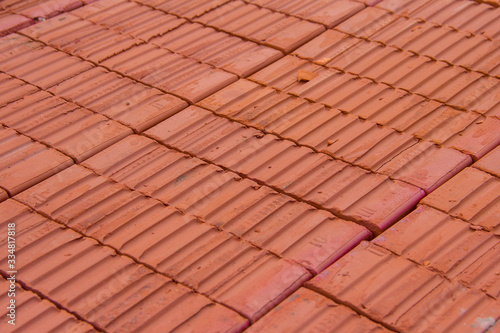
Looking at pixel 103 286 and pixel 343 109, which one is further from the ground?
pixel 343 109

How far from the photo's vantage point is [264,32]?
5488 millimetres

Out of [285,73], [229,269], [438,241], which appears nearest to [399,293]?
[438,241]

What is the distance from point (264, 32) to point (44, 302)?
9.71ft

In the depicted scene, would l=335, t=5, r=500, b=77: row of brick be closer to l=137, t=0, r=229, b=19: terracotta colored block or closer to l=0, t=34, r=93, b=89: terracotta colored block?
l=137, t=0, r=229, b=19: terracotta colored block

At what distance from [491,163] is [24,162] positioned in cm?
291

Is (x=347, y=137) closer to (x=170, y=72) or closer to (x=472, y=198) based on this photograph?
(x=472, y=198)

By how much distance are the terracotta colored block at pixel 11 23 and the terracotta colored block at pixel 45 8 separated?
3.0 inches

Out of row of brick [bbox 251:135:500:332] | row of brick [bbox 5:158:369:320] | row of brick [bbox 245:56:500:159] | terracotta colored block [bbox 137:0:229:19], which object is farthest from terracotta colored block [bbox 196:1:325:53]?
row of brick [bbox 251:135:500:332]

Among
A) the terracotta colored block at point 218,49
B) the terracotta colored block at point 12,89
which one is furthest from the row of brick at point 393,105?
the terracotta colored block at point 12,89

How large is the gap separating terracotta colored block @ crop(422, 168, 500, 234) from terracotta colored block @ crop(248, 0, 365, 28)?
2.07 meters

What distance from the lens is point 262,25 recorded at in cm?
557

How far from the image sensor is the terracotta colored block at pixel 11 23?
5.78 metres

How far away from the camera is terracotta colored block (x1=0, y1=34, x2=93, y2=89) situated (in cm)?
518

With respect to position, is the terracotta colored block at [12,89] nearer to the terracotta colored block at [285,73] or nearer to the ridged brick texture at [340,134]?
the ridged brick texture at [340,134]
